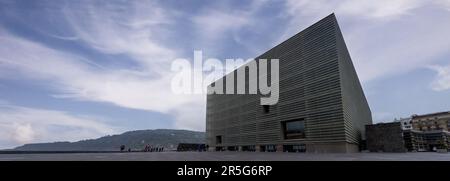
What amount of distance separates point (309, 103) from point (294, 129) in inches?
301

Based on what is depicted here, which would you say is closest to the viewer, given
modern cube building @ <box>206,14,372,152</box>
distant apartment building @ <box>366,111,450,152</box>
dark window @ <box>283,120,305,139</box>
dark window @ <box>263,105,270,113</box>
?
modern cube building @ <box>206,14,372,152</box>

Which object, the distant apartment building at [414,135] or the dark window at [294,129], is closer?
the dark window at [294,129]

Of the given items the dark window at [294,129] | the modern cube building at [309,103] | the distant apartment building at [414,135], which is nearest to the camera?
the modern cube building at [309,103]

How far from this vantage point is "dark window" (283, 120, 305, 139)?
177 ft

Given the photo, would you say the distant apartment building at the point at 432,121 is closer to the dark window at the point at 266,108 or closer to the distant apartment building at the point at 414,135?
the distant apartment building at the point at 414,135

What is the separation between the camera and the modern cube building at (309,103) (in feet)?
154

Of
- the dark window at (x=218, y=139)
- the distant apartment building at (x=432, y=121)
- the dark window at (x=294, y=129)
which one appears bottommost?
the dark window at (x=218, y=139)

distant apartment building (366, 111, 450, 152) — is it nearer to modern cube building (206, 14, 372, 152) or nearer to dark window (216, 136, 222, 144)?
modern cube building (206, 14, 372, 152)

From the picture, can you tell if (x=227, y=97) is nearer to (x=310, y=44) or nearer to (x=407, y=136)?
(x=310, y=44)

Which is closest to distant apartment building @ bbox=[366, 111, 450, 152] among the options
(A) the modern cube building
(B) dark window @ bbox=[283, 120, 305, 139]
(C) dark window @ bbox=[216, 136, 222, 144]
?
(A) the modern cube building

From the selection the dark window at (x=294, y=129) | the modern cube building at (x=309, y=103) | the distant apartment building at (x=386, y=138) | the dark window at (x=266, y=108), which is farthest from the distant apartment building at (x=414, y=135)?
the dark window at (x=266, y=108)

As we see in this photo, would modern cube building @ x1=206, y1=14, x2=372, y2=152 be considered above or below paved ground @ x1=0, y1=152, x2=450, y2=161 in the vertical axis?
above

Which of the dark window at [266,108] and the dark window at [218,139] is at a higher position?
the dark window at [266,108]

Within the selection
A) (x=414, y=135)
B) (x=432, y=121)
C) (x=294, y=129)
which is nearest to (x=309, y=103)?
(x=294, y=129)
